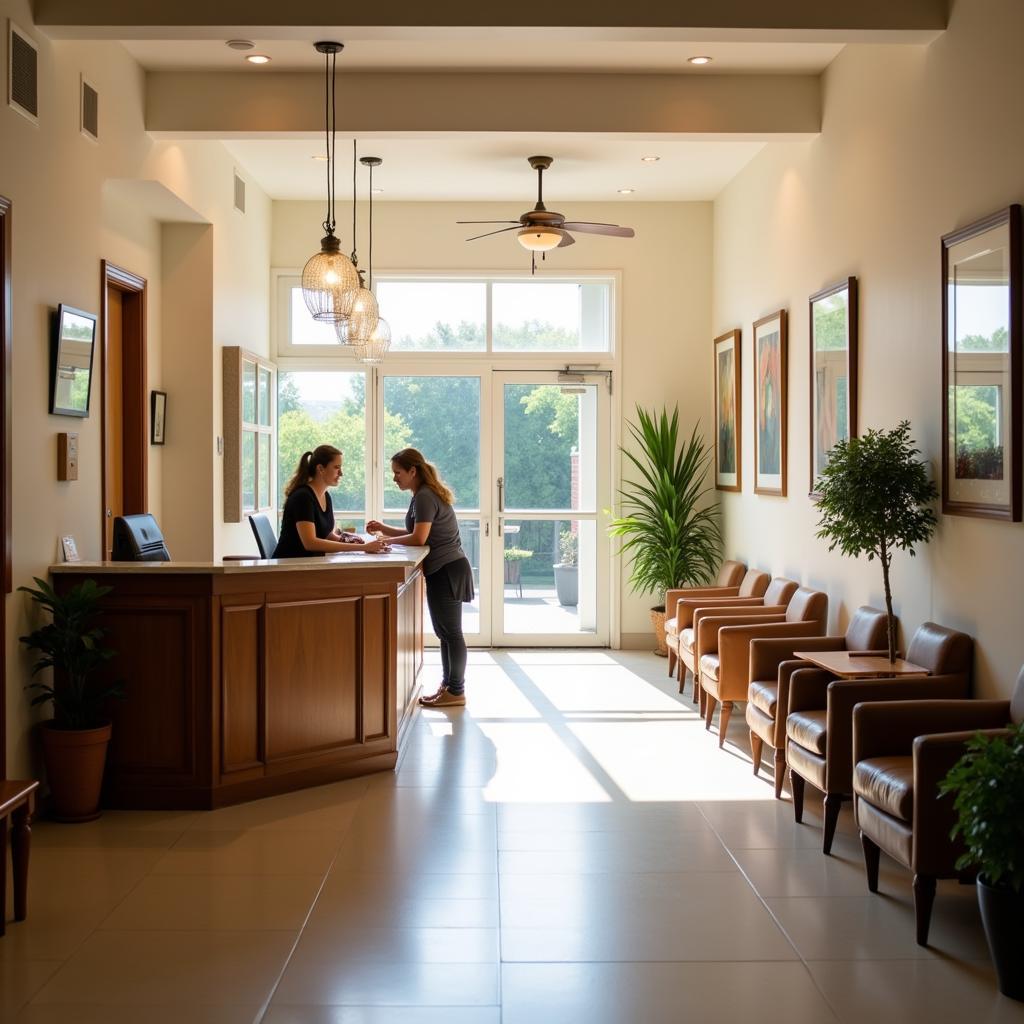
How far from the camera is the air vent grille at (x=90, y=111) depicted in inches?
204

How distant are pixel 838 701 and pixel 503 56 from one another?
3.71 meters

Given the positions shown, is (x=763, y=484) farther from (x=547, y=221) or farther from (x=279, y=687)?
(x=279, y=687)

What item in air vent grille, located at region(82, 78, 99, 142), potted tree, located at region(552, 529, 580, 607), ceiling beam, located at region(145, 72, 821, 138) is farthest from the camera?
potted tree, located at region(552, 529, 580, 607)

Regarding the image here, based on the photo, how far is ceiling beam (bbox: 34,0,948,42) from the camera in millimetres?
4680

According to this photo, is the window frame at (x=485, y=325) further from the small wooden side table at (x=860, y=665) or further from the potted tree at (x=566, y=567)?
the small wooden side table at (x=860, y=665)

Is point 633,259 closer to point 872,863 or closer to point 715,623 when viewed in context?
point 715,623

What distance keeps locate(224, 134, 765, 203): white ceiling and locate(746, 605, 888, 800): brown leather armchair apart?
321cm

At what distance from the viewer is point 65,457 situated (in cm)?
500

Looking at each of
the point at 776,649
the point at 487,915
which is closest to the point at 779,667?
the point at 776,649

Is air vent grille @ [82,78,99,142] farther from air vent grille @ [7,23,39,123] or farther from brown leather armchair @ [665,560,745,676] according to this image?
brown leather armchair @ [665,560,745,676]

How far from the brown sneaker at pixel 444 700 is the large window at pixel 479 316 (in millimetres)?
3362

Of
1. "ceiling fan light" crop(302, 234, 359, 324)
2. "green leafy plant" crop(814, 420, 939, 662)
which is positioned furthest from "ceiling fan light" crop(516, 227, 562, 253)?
"green leafy plant" crop(814, 420, 939, 662)

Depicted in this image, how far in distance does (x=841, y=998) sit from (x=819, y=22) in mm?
3821

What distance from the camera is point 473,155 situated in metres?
7.63
